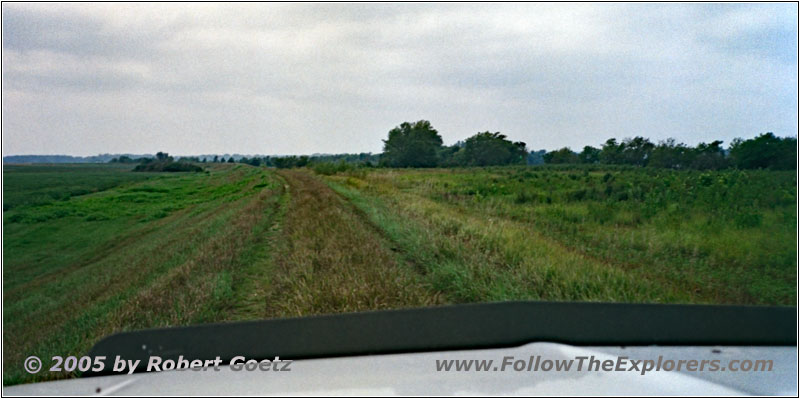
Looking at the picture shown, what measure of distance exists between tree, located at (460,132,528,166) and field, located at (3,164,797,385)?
96 centimetres

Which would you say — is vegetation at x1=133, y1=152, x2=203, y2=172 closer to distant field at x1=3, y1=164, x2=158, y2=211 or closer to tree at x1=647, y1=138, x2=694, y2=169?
distant field at x1=3, y1=164, x2=158, y2=211

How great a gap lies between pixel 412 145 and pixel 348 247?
1.72 meters

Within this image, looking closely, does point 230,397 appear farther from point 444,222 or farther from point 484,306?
point 444,222

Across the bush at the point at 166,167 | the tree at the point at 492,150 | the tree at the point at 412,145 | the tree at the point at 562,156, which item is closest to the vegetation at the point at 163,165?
the bush at the point at 166,167

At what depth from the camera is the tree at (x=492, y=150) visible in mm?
7801

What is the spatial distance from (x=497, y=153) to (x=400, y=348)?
5.90m

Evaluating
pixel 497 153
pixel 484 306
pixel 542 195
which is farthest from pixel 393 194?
pixel 484 306

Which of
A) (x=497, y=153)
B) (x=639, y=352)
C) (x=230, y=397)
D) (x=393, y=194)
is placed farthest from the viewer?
(x=393, y=194)

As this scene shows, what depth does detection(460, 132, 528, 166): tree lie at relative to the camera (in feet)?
25.6

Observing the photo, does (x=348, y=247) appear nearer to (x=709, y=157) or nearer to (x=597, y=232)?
(x=597, y=232)

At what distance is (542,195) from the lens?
409 inches

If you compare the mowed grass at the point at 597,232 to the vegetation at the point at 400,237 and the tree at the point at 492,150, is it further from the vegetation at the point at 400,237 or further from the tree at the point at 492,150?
the tree at the point at 492,150

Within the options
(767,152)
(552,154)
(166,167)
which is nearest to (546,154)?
(552,154)

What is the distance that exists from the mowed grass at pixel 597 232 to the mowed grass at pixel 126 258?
2083mm
